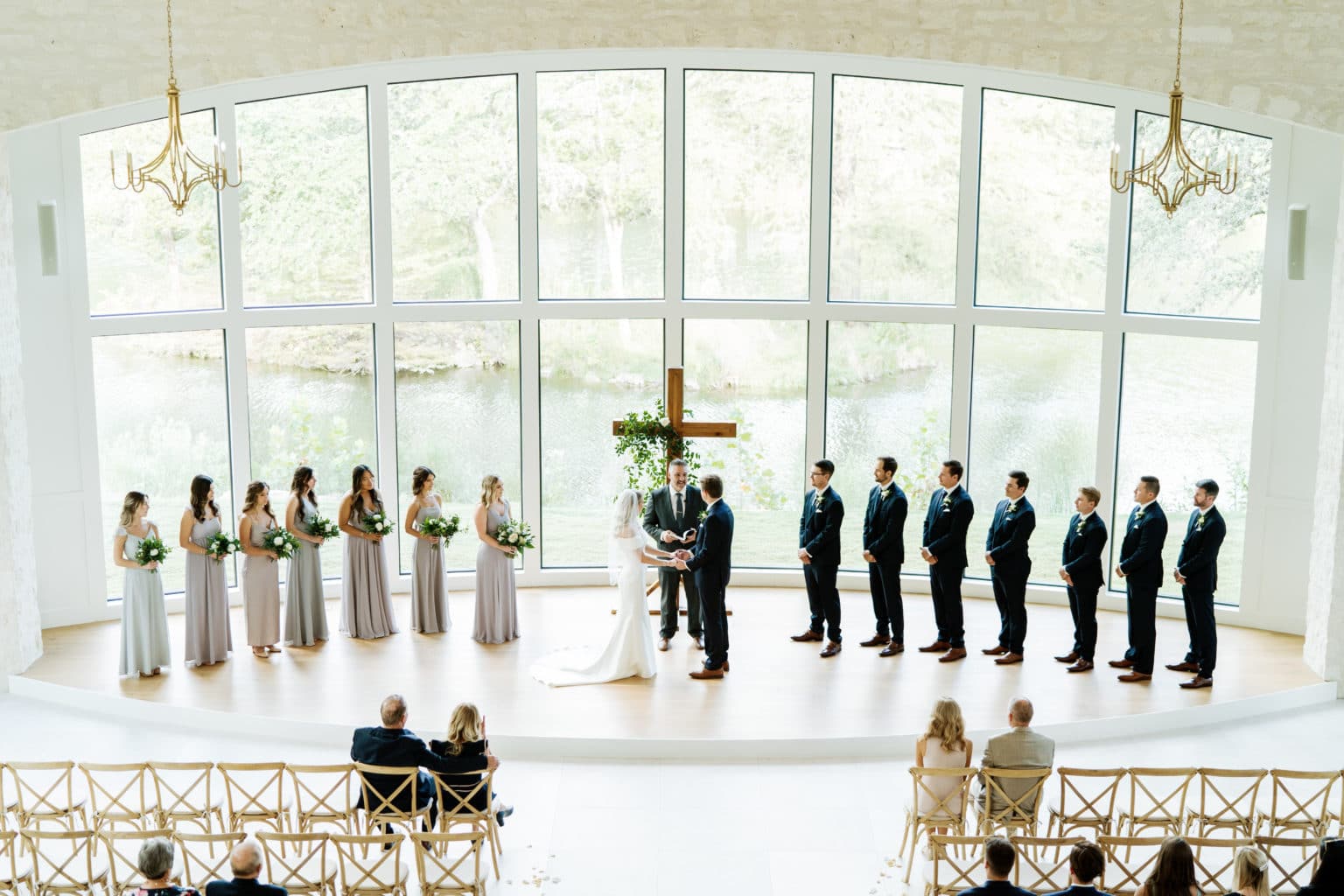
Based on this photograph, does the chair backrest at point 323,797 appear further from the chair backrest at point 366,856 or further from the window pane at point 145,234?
the window pane at point 145,234

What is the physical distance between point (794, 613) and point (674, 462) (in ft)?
7.60

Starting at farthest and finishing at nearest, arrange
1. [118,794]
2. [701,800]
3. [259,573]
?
[259,573] → [701,800] → [118,794]

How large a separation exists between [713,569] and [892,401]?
3401 millimetres

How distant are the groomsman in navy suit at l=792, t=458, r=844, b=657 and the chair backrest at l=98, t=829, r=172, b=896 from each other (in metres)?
5.50

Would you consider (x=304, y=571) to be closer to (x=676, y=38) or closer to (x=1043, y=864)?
(x=676, y=38)

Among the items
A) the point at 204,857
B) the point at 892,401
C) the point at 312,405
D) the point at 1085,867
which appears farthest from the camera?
the point at 892,401

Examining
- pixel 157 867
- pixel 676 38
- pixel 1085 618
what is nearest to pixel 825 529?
pixel 1085 618

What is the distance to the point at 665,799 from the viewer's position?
27.7 ft

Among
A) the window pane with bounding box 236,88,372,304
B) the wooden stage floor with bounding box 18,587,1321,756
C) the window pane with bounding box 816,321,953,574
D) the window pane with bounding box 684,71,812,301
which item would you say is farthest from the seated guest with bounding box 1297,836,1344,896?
the window pane with bounding box 236,88,372,304

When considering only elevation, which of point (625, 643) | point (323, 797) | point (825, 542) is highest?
point (825, 542)

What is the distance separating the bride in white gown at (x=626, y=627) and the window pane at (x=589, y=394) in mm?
2447

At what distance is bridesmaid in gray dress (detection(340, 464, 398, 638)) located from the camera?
11305mm

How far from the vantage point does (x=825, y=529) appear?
35.5 feet

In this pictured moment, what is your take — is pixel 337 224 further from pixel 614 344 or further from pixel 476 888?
pixel 476 888
